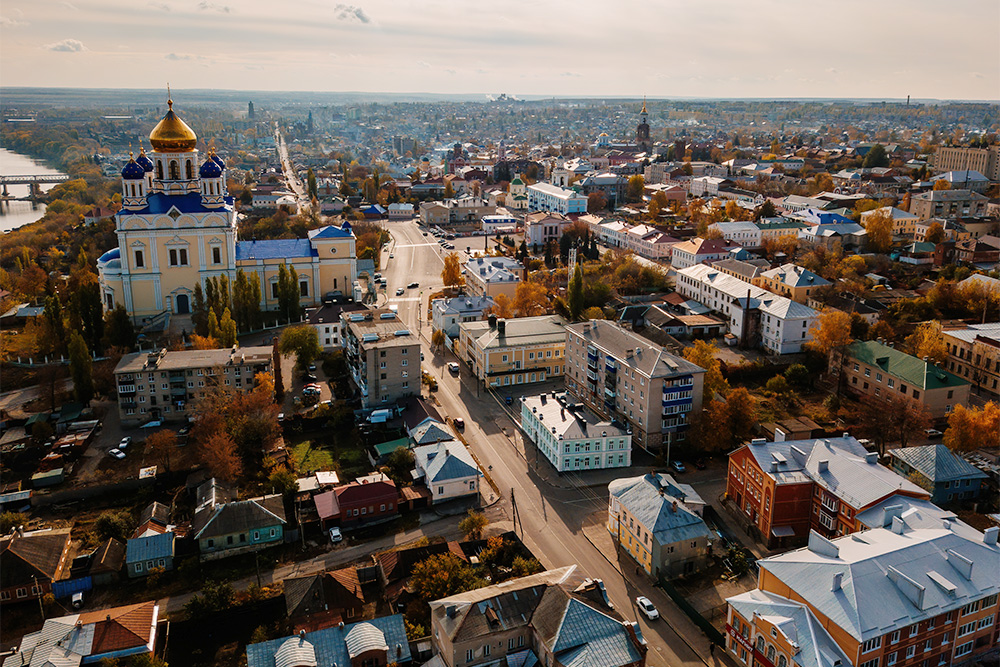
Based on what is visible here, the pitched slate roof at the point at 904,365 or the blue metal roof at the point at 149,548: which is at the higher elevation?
the pitched slate roof at the point at 904,365

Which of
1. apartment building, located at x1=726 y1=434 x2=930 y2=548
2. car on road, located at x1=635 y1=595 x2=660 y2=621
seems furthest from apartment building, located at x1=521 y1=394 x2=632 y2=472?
car on road, located at x1=635 y1=595 x2=660 y2=621

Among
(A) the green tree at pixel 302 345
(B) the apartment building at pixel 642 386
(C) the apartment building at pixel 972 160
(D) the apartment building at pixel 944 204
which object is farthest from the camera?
(C) the apartment building at pixel 972 160

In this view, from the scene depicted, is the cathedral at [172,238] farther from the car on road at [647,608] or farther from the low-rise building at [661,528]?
the car on road at [647,608]

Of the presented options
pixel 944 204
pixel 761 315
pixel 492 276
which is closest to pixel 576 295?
pixel 492 276

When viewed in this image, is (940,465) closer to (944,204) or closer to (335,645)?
(335,645)

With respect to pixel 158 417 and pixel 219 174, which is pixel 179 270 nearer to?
pixel 219 174

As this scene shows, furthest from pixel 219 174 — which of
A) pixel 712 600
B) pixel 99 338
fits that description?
pixel 712 600

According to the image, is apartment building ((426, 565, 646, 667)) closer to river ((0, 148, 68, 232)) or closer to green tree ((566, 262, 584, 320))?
green tree ((566, 262, 584, 320))

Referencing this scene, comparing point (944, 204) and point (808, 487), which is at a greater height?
point (944, 204)

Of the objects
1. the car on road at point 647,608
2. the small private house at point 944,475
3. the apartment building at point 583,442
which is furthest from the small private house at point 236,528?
the small private house at point 944,475
